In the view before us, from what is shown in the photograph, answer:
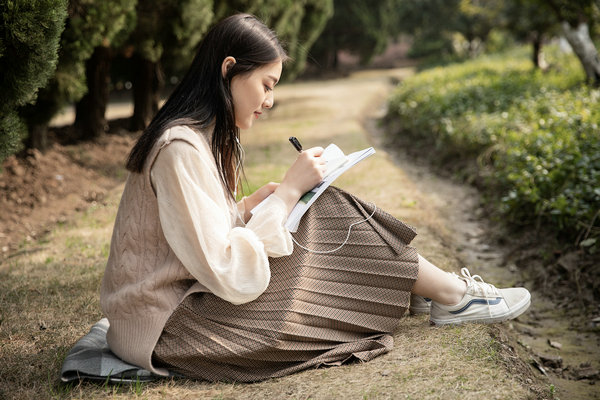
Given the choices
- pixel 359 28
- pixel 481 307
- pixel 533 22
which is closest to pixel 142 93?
pixel 481 307

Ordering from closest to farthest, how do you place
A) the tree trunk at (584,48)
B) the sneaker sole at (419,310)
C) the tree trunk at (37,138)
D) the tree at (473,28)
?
the sneaker sole at (419,310) < the tree trunk at (37,138) < the tree trunk at (584,48) < the tree at (473,28)

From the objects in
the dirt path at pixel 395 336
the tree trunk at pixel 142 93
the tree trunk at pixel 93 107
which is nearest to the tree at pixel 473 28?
the tree trunk at pixel 142 93

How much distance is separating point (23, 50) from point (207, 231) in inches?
69.4

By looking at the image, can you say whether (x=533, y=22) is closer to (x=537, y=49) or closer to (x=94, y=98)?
(x=537, y=49)

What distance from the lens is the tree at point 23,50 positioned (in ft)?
10.0

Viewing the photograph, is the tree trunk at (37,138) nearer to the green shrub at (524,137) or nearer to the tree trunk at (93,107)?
the tree trunk at (93,107)

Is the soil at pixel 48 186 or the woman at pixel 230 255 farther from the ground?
the woman at pixel 230 255

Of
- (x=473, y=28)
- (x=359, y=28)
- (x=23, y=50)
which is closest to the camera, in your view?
(x=23, y=50)

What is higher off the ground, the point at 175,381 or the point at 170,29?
the point at 170,29

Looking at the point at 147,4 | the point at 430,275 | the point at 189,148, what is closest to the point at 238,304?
the point at 189,148

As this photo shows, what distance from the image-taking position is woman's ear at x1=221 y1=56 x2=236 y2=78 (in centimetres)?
231

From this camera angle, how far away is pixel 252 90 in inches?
93.4

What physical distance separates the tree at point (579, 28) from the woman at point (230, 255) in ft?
24.6

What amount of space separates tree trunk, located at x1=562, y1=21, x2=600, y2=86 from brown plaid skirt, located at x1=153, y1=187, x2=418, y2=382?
290 inches
